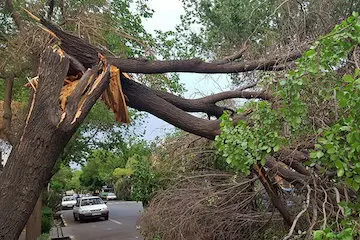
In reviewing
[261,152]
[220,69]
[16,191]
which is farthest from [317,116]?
[16,191]

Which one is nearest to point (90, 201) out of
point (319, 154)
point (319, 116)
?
point (319, 116)

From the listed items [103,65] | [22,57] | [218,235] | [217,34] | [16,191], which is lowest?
[218,235]

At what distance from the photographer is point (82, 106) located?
508cm

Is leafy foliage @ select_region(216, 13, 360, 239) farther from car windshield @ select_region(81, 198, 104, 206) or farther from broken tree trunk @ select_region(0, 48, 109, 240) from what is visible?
car windshield @ select_region(81, 198, 104, 206)

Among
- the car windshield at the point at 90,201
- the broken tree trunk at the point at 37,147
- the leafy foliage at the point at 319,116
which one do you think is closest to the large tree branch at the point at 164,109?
the broken tree trunk at the point at 37,147

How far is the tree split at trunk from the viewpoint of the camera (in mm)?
4707

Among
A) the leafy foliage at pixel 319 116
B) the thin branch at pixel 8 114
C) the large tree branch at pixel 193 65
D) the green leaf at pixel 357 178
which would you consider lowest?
the green leaf at pixel 357 178

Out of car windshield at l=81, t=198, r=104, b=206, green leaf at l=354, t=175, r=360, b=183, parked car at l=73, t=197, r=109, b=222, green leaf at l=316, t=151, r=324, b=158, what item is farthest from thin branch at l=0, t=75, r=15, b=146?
car windshield at l=81, t=198, r=104, b=206

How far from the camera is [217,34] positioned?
11.2 metres

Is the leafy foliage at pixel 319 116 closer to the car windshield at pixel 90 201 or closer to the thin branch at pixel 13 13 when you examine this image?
the thin branch at pixel 13 13

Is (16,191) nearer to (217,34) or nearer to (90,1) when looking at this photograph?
(90,1)

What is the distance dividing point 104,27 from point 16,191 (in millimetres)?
5258

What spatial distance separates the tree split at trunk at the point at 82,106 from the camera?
4.71m

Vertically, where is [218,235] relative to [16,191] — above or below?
below
